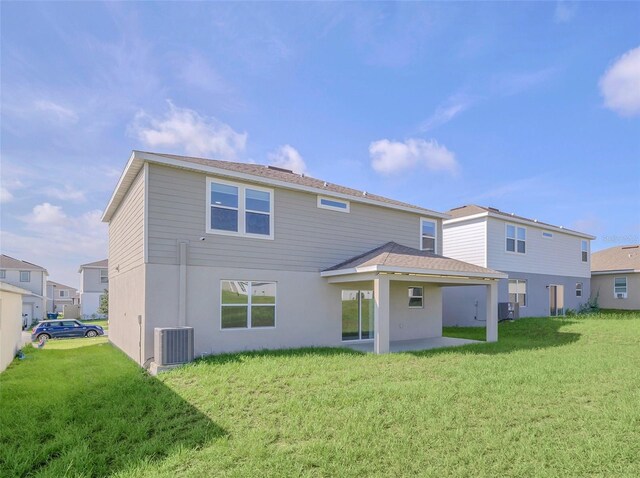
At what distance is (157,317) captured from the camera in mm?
9516

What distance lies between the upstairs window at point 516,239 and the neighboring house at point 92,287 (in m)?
37.4

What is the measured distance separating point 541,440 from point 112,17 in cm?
1251

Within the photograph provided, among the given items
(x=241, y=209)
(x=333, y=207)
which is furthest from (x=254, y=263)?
(x=333, y=207)

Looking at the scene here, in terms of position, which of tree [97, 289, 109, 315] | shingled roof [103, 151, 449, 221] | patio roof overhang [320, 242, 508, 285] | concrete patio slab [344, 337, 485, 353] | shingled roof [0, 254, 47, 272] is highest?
shingled roof [103, 151, 449, 221]

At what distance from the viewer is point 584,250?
2505 cm

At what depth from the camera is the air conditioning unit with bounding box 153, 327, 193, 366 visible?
8.70 meters

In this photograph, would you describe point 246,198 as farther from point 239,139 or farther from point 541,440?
point 541,440

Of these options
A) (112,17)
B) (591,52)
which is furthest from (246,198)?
(591,52)

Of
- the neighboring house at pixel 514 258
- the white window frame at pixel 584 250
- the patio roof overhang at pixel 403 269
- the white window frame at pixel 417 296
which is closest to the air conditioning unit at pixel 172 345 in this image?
the patio roof overhang at pixel 403 269

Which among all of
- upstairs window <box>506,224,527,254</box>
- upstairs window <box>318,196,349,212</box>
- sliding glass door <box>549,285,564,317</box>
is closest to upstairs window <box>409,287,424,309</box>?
upstairs window <box>318,196,349,212</box>

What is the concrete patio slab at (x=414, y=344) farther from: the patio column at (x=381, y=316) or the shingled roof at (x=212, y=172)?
the shingled roof at (x=212, y=172)

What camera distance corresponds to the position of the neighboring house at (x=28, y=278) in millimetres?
35125

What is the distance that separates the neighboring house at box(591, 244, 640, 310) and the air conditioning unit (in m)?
28.9

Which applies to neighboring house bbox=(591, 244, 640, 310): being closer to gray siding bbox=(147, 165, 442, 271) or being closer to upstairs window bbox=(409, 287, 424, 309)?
upstairs window bbox=(409, 287, 424, 309)
